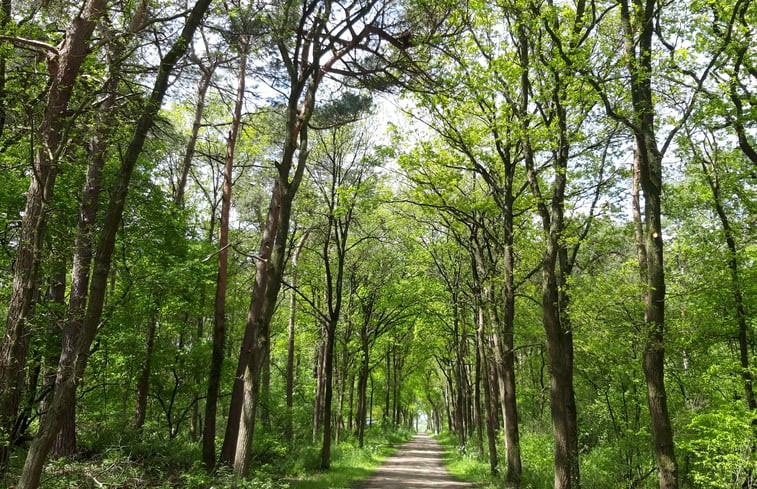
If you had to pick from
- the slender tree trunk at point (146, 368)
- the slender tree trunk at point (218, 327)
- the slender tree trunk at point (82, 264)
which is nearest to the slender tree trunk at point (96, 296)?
the slender tree trunk at point (82, 264)

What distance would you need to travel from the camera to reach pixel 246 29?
8.55 meters

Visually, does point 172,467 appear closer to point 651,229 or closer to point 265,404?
point 265,404

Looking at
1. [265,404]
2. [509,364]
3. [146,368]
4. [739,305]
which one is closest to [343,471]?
[265,404]

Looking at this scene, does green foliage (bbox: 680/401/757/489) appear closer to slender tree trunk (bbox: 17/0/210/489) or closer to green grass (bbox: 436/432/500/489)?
green grass (bbox: 436/432/500/489)

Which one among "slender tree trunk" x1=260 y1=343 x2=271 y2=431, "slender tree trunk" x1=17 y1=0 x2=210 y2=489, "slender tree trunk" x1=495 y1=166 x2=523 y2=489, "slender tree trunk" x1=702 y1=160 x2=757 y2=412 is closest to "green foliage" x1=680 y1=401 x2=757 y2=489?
"slender tree trunk" x1=702 y1=160 x2=757 y2=412

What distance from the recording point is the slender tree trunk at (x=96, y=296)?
5.70 meters

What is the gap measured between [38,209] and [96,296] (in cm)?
183

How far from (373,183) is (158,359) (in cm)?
877

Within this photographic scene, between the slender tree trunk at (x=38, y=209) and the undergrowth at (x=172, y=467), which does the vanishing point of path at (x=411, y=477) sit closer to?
the undergrowth at (x=172, y=467)

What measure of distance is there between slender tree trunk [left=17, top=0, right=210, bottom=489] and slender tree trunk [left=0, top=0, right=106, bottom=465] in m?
0.64

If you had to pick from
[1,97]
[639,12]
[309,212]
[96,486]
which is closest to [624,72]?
[639,12]

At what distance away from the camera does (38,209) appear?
6.83 m

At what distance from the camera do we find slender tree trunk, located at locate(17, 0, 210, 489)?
5.70m

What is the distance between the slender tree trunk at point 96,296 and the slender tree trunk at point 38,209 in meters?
0.64
